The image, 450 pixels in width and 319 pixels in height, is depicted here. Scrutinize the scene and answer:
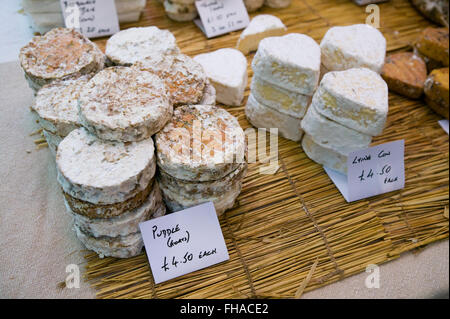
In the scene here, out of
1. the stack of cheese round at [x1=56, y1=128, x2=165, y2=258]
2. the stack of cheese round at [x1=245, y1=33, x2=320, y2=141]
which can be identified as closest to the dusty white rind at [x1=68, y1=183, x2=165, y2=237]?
A: the stack of cheese round at [x1=56, y1=128, x2=165, y2=258]

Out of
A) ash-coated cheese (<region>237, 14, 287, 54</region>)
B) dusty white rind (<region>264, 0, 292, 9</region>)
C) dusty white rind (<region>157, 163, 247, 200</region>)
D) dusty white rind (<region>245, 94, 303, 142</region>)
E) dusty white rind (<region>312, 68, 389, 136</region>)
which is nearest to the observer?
dusty white rind (<region>157, 163, 247, 200</region>)

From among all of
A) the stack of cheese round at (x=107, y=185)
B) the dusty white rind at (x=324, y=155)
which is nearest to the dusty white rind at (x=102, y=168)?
the stack of cheese round at (x=107, y=185)

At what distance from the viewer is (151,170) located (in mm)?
1004

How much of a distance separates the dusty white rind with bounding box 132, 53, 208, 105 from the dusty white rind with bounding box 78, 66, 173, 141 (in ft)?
0.29

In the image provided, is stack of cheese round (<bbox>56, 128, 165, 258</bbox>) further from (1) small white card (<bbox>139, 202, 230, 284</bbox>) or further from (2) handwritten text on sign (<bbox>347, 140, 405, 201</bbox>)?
(2) handwritten text on sign (<bbox>347, 140, 405, 201</bbox>)

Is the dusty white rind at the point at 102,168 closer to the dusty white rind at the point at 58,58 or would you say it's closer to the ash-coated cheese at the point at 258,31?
the dusty white rind at the point at 58,58

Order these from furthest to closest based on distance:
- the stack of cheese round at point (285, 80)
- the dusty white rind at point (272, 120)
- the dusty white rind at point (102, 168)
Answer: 1. the dusty white rind at point (272, 120)
2. the stack of cheese round at point (285, 80)
3. the dusty white rind at point (102, 168)

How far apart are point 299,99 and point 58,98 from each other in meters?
0.81

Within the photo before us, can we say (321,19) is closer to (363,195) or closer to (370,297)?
(363,195)

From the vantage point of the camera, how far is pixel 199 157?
1.02 metres

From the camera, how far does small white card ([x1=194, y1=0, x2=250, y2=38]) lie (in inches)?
72.7

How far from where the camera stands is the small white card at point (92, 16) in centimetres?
161

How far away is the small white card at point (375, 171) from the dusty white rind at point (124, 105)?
0.67 metres

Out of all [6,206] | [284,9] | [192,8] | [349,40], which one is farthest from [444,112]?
[6,206]
